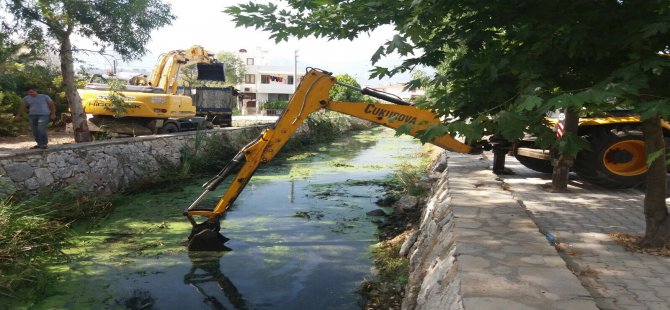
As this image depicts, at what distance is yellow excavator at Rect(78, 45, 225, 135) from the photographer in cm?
1266

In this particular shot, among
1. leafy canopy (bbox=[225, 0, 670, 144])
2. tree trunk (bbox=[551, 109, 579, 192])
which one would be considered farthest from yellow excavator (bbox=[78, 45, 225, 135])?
tree trunk (bbox=[551, 109, 579, 192])

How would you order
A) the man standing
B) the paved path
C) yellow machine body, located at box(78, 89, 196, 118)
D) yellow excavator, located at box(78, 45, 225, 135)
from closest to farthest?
the paved path
the man standing
yellow machine body, located at box(78, 89, 196, 118)
yellow excavator, located at box(78, 45, 225, 135)

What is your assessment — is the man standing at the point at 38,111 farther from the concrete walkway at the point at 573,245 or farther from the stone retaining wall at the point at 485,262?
the concrete walkway at the point at 573,245

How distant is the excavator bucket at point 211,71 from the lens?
1803cm

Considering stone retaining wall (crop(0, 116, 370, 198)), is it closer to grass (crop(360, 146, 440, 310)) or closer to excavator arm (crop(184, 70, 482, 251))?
excavator arm (crop(184, 70, 482, 251))

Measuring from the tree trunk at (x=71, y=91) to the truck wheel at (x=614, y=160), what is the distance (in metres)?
11.2

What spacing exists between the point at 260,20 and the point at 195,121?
11.7 metres

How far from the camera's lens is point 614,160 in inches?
276

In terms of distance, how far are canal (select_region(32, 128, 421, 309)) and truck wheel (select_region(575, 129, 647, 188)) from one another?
3.35 meters

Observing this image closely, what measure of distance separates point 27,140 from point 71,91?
300cm

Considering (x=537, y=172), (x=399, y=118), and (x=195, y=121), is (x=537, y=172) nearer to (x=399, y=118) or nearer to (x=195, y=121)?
(x=399, y=118)

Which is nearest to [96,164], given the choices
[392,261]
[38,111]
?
[38,111]

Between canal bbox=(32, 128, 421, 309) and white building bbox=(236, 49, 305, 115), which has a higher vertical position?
white building bbox=(236, 49, 305, 115)

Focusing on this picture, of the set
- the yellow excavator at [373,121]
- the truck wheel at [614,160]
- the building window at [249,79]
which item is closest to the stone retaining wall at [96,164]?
the yellow excavator at [373,121]
